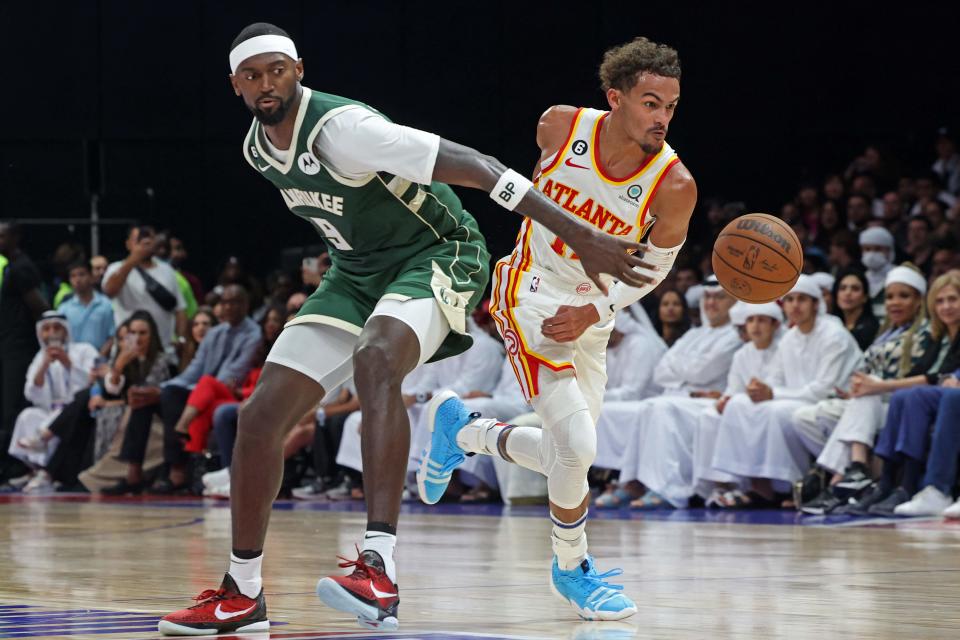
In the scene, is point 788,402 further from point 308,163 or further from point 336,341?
point 308,163

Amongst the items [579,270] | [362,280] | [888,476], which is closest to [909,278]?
[888,476]

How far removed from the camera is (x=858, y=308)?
991 cm

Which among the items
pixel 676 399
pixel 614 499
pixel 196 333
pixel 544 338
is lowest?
pixel 614 499

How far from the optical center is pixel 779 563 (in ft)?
19.6

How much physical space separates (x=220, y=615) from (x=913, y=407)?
5595 mm

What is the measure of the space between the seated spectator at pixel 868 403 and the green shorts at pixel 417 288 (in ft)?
16.2

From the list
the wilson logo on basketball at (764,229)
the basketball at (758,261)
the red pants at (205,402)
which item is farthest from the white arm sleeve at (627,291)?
the red pants at (205,402)

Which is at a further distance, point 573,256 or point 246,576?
point 573,256

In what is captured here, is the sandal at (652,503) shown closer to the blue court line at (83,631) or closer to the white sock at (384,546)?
the white sock at (384,546)

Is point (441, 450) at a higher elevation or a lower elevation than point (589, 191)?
lower

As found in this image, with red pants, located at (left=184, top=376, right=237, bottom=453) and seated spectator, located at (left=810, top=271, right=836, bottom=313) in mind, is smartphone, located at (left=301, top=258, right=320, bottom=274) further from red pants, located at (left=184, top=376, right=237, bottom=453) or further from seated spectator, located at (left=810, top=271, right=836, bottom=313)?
seated spectator, located at (left=810, top=271, right=836, bottom=313)

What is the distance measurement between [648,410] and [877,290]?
2229 millimetres

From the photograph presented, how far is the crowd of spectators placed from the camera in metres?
8.98

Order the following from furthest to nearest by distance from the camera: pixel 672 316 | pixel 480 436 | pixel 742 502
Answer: pixel 672 316
pixel 742 502
pixel 480 436
